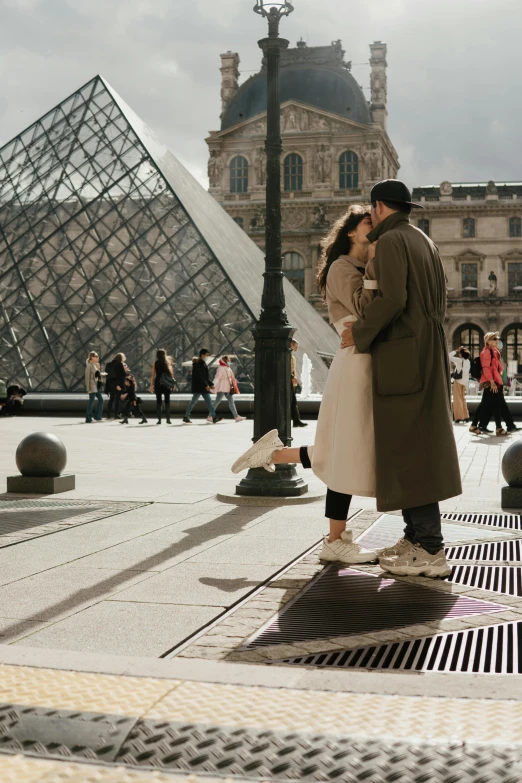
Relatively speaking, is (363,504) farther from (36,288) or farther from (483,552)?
(36,288)

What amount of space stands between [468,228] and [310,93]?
42.2 feet

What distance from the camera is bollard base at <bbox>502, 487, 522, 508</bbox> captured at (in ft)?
17.9

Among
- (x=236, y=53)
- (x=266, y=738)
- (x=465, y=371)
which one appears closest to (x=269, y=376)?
(x=266, y=738)

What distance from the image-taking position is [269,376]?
6.12 metres

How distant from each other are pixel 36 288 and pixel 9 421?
21.6 feet

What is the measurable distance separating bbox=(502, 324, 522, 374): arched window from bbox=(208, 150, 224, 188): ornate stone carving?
1949 cm

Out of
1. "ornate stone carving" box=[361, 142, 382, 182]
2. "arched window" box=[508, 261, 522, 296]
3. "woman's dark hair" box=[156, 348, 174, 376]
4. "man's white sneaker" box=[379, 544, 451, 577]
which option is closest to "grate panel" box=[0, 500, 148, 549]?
"man's white sneaker" box=[379, 544, 451, 577]

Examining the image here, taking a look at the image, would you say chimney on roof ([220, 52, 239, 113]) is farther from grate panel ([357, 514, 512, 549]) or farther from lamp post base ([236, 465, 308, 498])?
grate panel ([357, 514, 512, 549])

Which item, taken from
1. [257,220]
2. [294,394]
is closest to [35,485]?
[294,394]

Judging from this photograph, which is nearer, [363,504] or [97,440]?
[363,504]

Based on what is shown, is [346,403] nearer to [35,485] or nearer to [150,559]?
[150,559]

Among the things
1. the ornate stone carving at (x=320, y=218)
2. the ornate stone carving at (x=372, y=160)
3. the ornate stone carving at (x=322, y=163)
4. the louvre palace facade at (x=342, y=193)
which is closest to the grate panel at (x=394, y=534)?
the louvre palace facade at (x=342, y=193)

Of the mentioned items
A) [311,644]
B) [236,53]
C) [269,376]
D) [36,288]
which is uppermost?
[236,53]

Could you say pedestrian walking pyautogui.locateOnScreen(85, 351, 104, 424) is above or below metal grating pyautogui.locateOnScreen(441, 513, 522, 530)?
above
